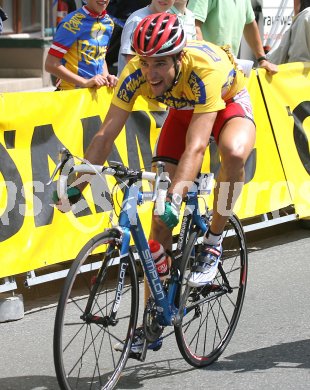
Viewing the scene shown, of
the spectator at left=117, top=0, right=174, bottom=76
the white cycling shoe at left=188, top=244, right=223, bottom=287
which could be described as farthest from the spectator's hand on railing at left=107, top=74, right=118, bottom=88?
the white cycling shoe at left=188, top=244, right=223, bottom=287

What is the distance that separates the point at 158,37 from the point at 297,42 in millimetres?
4861

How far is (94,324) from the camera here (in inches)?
198

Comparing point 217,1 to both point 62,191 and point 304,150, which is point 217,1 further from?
point 62,191

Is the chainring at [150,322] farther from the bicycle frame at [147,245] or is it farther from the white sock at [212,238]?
the white sock at [212,238]

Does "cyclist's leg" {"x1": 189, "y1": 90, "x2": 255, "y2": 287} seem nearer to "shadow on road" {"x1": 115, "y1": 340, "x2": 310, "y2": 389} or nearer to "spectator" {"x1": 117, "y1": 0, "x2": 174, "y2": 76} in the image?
"shadow on road" {"x1": 115, "y1": 340, "x2": 310, "y2": 389}

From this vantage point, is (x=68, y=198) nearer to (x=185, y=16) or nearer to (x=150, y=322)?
(x=150, y=322)

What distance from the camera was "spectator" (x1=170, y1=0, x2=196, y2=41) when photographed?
8.27 metres

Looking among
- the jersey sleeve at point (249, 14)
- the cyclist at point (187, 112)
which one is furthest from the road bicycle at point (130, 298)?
the jersey sleeve at point (249, 14)

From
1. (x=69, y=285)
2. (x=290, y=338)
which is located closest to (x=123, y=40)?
(x=290, y=338)

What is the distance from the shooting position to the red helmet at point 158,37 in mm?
5133

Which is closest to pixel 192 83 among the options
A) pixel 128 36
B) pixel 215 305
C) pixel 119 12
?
pixel 215 305

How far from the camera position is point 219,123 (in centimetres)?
575

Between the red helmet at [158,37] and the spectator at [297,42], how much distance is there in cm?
465

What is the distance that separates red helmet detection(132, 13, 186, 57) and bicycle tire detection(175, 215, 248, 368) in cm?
111
